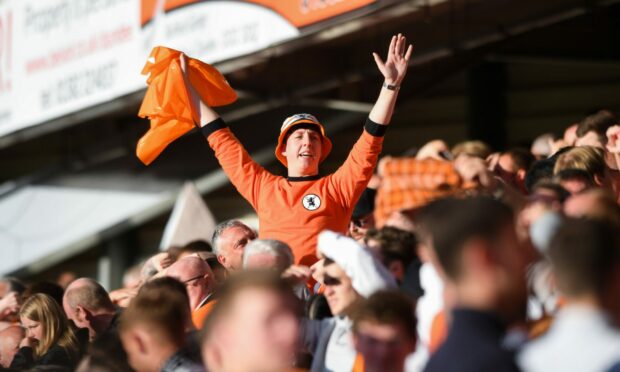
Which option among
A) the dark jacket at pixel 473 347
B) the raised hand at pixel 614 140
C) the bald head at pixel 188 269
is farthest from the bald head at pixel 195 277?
the dark jacket at pixel 473 347

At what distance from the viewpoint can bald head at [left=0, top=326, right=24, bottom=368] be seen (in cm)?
686

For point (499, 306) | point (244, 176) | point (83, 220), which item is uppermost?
point (499, 306)

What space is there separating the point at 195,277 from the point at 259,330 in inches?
98.3

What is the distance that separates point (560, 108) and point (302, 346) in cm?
807

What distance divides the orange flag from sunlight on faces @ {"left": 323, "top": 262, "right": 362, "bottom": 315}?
2433 millimetres

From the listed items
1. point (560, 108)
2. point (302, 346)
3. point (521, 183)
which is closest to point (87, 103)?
point (560, 108)

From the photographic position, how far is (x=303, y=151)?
630cm

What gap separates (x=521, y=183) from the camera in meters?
7.30

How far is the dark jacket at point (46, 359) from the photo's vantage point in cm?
593

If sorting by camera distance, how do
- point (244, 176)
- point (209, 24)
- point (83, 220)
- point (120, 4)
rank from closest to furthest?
point (244, 176) < point (209, 24) < point (120, 4) < point (83, 220)

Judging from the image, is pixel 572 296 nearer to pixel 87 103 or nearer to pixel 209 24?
pixel 209 24

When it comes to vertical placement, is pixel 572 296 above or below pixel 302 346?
above

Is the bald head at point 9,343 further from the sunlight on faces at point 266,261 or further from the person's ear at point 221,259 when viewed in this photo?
the sunlight on faces at point 266,261

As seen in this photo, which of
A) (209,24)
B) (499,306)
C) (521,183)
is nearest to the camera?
(499,306)
